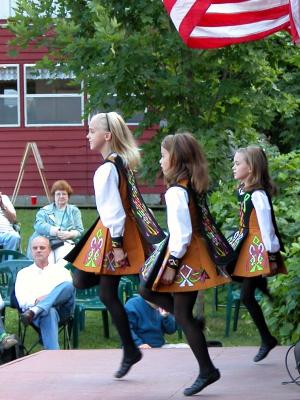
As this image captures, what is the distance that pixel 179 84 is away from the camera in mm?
12031

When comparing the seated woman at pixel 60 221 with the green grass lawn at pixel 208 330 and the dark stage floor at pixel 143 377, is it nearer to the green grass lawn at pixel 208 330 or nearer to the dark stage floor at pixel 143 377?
the green grass lawn at pixel 208 330

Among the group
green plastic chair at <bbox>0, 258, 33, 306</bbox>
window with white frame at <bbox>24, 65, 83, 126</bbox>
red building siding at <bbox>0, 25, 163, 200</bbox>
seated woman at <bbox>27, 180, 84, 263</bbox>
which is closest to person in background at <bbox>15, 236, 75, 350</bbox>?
green plastic chair at <bbox>0, 258, 33, 306</bbox>

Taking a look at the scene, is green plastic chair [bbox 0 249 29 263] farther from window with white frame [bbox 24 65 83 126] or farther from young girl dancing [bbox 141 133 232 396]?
window with white frame [bbox 24 65 83 126]

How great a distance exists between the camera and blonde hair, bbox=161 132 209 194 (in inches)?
279

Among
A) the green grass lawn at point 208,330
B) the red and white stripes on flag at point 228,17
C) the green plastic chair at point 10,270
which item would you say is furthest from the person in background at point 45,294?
the red and white stripes on flag at point 228,17

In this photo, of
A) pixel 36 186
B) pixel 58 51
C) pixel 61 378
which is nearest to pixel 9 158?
pixel 36 186

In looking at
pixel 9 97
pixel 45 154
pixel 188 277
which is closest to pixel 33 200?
pixel 45 154

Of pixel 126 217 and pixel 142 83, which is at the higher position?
pixel 142 83

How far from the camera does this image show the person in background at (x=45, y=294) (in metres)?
10.8

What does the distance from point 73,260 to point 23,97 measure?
18.6 m

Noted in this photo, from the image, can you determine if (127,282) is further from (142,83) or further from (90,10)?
(90,10)

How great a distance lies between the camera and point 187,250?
7.04 metres

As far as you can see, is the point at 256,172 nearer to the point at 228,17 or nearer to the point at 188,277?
the point at 228,17

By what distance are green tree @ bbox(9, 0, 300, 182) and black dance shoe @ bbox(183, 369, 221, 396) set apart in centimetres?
527
